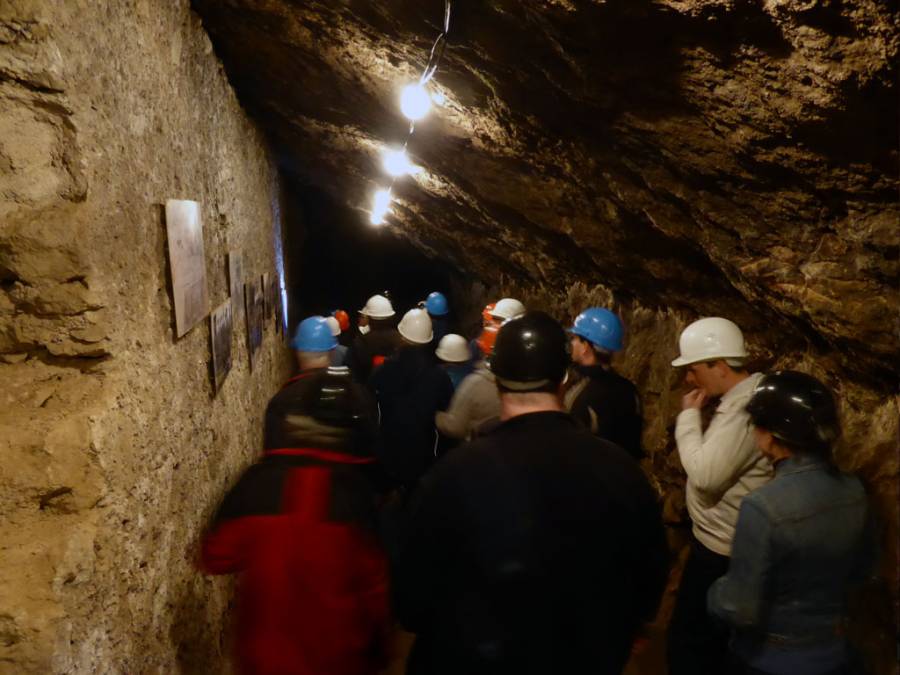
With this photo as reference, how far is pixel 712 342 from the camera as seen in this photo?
287 cm

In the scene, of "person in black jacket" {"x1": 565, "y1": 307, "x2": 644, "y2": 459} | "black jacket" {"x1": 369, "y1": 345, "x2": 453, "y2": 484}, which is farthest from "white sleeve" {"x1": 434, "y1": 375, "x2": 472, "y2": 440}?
"person in black jacket" {"x1": 565, "y1": 307, "x2": 644, "y2": 459}

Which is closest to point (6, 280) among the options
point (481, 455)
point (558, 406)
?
point (481, 455)

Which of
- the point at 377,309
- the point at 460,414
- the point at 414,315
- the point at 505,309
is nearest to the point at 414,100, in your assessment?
the point at 414,315

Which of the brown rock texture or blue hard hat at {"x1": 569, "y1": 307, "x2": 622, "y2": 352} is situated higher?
the brown rock texture

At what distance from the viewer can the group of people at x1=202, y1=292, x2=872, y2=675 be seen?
1490mm

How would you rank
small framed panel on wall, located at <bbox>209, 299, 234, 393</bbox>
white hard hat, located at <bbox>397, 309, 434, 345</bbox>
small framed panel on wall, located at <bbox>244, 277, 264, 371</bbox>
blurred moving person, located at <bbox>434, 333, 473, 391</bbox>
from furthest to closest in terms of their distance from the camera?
blurred moving person, located at <bbox>434, 333, 473, 391</bbox>, white hard hat, located at <bbox>397, 309, 434, 345</bbox>, small framed panel on wall, located at <bbox>244, 277, 264, 371</bbox>, small framed panel on wall, located at <bbox>209, 299, 234, 393</bbox>

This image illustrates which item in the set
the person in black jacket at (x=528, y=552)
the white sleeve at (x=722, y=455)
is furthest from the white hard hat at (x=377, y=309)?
the person in black jacket at (x=528, y=552)

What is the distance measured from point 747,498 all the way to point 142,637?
2.14m

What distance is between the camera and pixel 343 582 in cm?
196

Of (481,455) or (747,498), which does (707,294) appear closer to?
(747,498)

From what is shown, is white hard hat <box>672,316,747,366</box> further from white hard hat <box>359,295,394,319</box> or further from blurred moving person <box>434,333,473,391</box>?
white hard hat <box>359,295,394,319</box>

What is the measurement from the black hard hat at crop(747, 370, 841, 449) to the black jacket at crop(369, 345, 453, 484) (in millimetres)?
2472

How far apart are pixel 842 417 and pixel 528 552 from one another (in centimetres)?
231

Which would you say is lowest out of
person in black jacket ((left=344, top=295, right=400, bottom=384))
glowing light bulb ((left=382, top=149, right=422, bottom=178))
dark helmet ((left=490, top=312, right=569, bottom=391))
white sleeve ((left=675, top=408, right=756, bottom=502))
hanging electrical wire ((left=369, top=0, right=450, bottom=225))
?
person in black jacket ((left=344, top=295, right=400, bottom=384))
